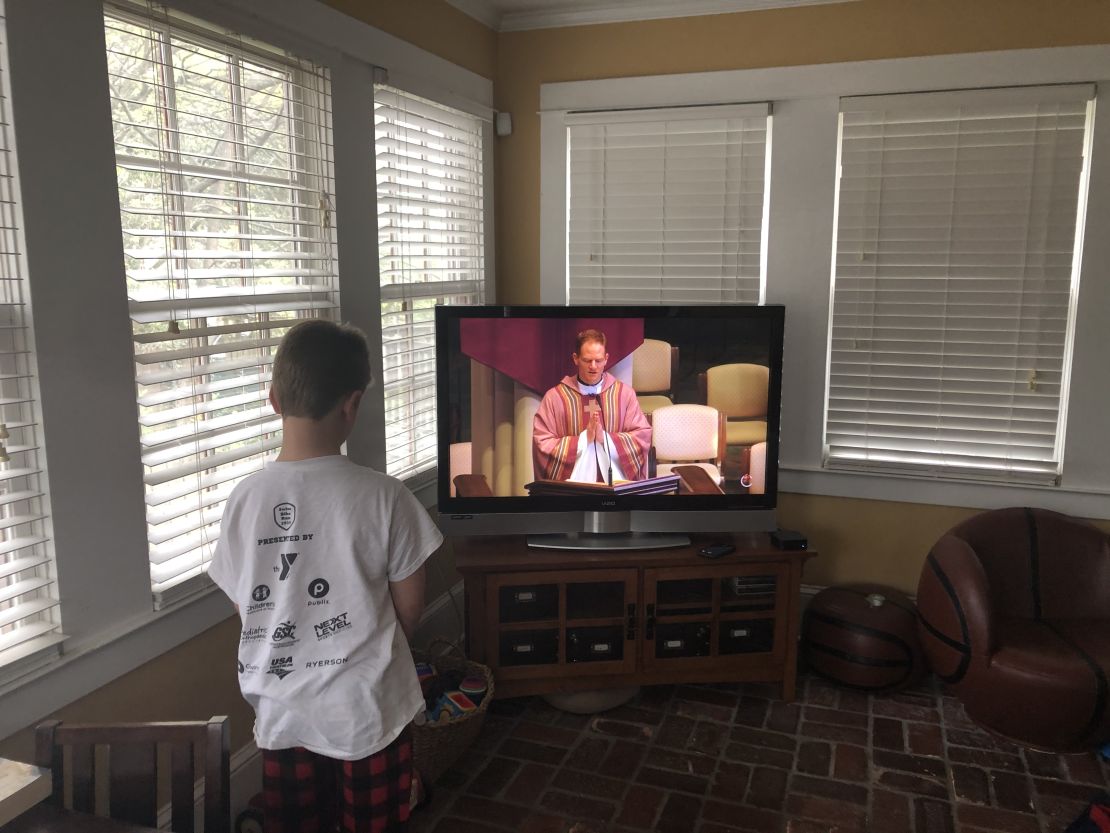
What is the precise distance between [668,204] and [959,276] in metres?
1.16

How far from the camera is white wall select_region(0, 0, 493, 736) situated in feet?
5.45

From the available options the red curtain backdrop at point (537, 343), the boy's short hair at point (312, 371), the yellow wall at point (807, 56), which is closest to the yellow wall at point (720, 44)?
the yellow wall at point (807, 56)

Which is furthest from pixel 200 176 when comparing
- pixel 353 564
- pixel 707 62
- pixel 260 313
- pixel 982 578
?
pixel 982 578

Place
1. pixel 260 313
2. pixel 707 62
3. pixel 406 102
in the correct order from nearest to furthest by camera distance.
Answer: pixel 260 313, pixel 406 102, pixel 707 62

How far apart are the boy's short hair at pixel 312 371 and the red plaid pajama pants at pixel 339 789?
2.23 ft

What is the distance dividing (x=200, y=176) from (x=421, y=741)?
1.67m

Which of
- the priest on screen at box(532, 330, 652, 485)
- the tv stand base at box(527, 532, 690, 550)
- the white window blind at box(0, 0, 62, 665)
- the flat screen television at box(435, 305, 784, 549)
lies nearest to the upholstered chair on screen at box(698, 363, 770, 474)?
the flat screen television at box(435, 305, 784, 549)

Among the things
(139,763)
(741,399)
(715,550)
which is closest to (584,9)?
(741,399)

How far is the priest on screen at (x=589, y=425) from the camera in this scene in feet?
9.71

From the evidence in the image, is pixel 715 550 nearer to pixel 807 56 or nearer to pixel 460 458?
pixel 460 458

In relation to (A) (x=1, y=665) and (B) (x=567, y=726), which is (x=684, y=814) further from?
(A) (x=1, y=665)

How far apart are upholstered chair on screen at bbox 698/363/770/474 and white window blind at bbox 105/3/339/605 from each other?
1.39 meters

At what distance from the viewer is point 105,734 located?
1346 millimetres

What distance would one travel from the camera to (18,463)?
1.71 meters
